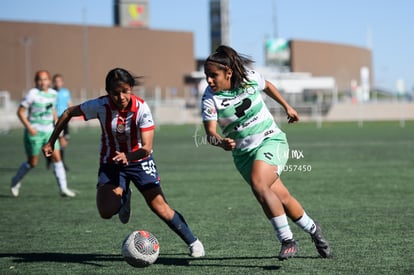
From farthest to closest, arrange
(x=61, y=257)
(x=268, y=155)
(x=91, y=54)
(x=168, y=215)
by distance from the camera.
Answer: (x=91, y=54), (x=61, y=257), (x=168, y=215), (x=268, y=155)

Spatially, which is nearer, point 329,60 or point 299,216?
point 299,216

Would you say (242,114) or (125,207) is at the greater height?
(242,114)

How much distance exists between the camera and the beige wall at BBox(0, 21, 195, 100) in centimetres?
5866

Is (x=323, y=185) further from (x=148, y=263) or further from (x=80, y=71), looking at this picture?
(x=80, y=71)

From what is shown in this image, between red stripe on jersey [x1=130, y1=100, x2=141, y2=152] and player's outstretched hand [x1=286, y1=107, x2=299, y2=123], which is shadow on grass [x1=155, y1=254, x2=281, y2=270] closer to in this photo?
red stripe on jersey [x1=130, y1=100, x2=141, y2=152]

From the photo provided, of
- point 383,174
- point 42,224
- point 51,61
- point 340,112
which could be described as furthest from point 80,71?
point 42,224

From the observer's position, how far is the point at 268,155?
271 inches

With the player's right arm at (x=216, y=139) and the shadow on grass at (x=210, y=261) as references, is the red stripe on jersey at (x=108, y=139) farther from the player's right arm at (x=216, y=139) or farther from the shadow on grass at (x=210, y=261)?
the shadow on grass at (x=210, y=261)

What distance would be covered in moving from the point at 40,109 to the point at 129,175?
19.2 feet

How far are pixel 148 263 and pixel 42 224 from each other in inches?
130

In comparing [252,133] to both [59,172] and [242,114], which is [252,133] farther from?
[59,172]

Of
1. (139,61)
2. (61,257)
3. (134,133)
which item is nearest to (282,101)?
(134,133)

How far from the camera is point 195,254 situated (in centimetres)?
731

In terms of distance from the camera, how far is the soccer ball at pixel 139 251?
6746 mm
